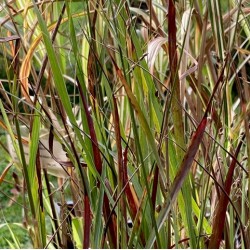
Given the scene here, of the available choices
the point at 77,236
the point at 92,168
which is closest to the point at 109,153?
the point at 92,168

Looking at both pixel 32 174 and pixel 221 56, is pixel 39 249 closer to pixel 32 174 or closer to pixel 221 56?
pixel 32 174

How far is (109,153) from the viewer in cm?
55

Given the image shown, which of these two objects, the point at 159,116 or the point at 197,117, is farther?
the point at 197,117

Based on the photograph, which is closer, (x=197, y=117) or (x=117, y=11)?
(x=117, y=11)

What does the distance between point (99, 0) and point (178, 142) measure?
0.14 metres

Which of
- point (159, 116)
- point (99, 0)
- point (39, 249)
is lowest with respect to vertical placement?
point (39, 249)

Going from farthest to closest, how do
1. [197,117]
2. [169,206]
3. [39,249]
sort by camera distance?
[197,117] → [39,249] → [169,206]

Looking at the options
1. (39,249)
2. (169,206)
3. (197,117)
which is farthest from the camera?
(197,117)

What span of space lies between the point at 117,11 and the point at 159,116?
0.11 m

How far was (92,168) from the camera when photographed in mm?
512

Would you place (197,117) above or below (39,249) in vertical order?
above

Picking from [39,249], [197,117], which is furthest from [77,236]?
[197,117]

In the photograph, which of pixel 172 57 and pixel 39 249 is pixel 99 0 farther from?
pixel 39 249

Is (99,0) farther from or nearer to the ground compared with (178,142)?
farther from the ground
